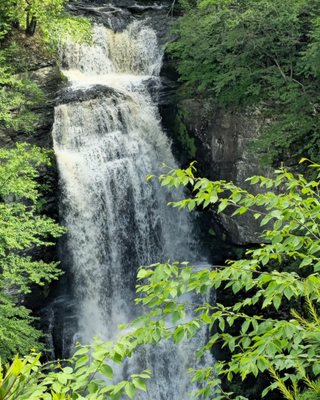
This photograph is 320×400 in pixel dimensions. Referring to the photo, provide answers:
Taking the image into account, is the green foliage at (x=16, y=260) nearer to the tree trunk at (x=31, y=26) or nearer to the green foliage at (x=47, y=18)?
the green foliage at (x=47, y=18)

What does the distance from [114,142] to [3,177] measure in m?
4.78

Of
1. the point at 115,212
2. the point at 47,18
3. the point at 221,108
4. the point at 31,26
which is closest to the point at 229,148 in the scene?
the point at 221,108

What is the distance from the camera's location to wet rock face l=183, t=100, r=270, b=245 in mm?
11945

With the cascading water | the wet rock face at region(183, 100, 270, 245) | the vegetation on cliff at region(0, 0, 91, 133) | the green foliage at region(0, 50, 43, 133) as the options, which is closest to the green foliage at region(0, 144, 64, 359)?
the cascading water

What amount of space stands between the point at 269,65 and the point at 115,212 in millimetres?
5921

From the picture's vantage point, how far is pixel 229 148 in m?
12.6

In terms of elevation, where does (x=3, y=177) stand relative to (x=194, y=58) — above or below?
below

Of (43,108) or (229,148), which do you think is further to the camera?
(43,108)

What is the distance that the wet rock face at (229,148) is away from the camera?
11945 mm

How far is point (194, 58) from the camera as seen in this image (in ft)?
44.1

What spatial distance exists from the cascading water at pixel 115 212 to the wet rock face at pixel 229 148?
1202mm

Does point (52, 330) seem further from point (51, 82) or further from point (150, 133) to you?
point (51, 82)

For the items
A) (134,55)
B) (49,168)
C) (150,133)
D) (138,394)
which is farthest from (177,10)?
(138,394)

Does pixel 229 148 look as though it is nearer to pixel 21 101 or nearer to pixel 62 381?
pixel 21 101
